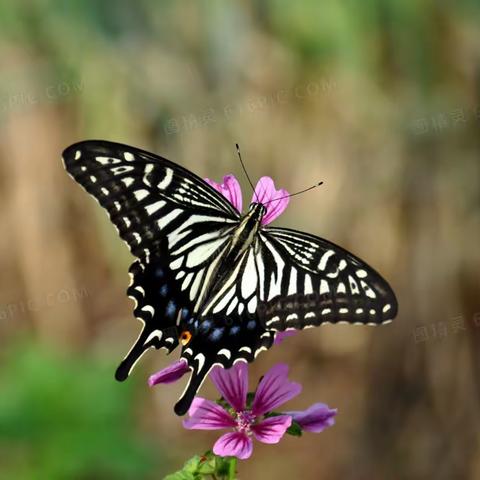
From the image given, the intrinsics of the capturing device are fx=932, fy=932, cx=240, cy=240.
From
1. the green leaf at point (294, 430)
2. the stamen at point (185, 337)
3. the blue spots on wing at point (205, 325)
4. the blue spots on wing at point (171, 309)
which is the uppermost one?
the blue spots on wing at point (171, 309)

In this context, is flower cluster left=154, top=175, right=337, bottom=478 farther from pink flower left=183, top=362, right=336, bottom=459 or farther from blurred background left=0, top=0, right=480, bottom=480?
blurred background left=0, top=0, right=480, bottom=480

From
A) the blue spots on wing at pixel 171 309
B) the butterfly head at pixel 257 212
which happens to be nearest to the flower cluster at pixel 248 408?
the blue spots on wing at pixel 171 309

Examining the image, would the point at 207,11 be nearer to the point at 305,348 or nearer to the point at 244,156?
the point at 244,156

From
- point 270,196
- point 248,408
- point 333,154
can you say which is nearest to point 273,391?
point 248,408

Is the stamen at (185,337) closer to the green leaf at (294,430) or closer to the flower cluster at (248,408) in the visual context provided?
the flower cluster at (248,408)

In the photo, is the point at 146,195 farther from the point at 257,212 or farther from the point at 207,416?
the point at 207,416

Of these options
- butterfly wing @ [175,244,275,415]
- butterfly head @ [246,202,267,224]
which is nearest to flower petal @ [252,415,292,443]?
butterfly wing @ [175,244,275,415]
